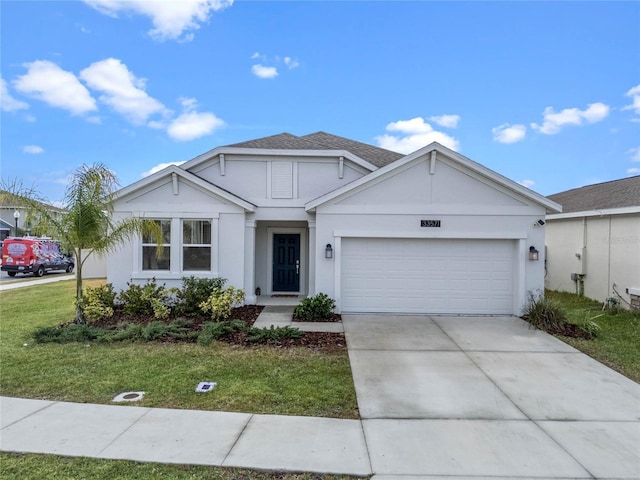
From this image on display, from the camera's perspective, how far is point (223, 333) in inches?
326

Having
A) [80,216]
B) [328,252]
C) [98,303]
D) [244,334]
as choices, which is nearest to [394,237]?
[328,252]

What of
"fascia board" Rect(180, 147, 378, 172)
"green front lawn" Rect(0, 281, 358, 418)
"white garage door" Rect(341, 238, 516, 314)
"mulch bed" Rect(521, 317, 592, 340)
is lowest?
"green front lawn" Rect(0, 281, 358, 418)

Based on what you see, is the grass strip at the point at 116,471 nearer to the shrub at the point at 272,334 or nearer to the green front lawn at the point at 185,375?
the green front lawn at the point at 185,375

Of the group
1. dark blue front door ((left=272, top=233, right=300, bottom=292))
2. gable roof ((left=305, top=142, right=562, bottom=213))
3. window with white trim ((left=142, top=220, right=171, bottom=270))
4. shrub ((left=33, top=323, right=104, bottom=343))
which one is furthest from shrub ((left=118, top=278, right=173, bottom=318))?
gable roof ((left=305, top=142, right=562, bottom=213))

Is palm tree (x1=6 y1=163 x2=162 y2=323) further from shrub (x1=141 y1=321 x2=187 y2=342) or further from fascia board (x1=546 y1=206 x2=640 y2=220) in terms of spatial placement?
fascia board (x1=546 y1=206 x2=640 y2=220)

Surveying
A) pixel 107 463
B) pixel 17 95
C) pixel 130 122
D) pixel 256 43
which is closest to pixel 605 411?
pixel 107 463

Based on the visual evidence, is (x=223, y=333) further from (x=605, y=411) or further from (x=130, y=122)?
(x=130, y=122)

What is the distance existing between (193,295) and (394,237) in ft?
19.2

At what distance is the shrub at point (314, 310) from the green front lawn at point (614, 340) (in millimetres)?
5517

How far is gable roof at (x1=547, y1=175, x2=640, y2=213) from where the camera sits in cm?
1250

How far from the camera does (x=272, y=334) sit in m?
7.98

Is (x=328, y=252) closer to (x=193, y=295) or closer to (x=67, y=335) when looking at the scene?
(x=193, y=295)

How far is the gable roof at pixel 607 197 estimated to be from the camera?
41.0ft

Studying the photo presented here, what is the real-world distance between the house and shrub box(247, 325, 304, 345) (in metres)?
2.57
